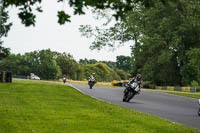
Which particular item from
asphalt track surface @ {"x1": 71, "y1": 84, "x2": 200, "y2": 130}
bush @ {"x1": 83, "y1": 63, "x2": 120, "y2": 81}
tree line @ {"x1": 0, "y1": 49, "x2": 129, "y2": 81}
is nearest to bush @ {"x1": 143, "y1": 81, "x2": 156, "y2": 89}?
asphalt track surface @ {"x1": 71, "y1": 84, "x2": 200, "y2": 130}

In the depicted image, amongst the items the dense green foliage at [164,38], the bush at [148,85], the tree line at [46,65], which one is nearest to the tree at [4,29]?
the dense green foliage at [164,38]

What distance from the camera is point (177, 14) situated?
56.6 m

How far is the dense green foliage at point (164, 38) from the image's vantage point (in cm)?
5503

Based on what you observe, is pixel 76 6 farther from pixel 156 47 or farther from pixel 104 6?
pixel 156 47

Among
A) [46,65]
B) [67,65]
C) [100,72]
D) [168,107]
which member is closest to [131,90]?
[168,107]

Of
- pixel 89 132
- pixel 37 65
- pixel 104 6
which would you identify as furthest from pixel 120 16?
pixel 37 65

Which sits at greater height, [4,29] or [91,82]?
[4,29]

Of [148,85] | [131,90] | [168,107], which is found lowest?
[168,107]

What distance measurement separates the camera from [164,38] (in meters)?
57.9

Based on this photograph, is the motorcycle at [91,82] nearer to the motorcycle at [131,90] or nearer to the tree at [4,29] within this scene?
the motorcycle at [131,90]

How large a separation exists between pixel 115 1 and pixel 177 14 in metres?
52.2

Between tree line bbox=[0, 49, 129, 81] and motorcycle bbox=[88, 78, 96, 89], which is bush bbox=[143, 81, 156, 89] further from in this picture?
tree line bbox=[0, 49, 129, 81]

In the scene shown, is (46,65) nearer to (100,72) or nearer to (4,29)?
(100,72)

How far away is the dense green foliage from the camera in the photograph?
181ft
